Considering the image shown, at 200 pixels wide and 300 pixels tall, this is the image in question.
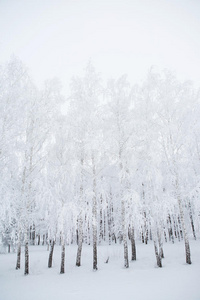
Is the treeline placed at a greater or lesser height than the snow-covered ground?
greater

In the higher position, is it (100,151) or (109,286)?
(100,151)

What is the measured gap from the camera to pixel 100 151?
34.7ft

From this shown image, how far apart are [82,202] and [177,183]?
6.00m

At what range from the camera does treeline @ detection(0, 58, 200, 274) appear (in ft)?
31.3

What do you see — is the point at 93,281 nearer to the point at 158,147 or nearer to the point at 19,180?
the point at 19,180

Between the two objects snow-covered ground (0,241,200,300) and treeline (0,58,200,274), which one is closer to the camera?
snow-covered ground (0,241,200,300)

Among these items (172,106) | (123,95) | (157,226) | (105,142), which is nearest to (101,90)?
(123,95)

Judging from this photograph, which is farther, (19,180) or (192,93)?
(192,93)

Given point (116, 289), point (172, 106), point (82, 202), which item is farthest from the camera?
point (172, 106)

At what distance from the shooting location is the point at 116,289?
6336 mm

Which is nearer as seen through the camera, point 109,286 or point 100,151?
point 109,286

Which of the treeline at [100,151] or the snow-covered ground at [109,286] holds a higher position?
the treeline at [100,151]

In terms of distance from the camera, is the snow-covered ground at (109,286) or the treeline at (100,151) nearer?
the snow-covered ground at (109,286)

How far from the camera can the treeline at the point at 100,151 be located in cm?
955
